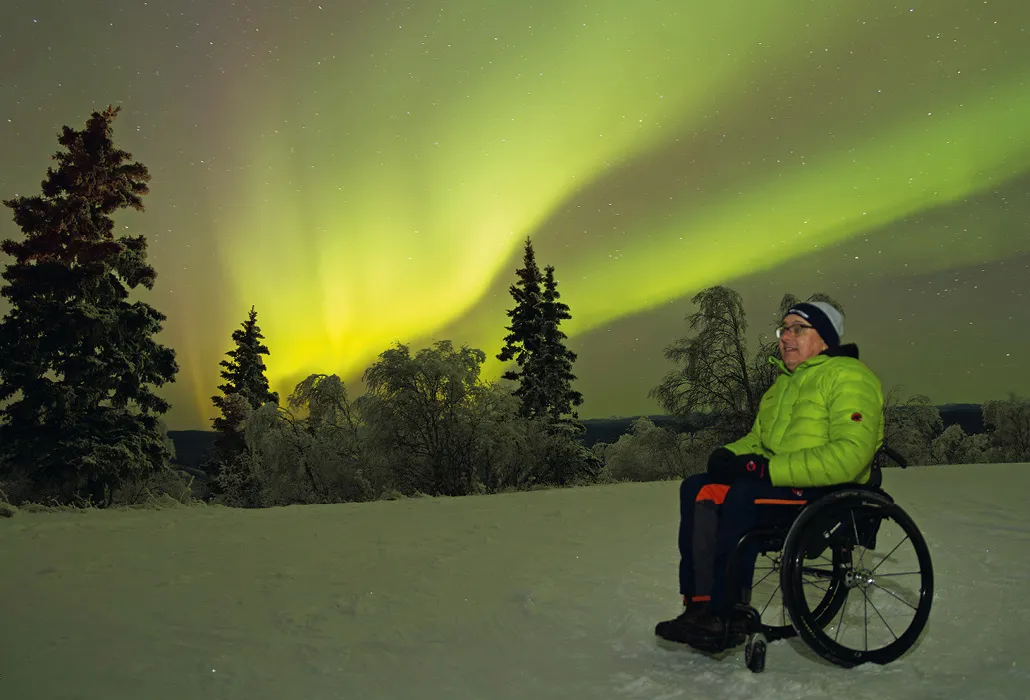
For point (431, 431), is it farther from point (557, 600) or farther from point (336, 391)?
point (557, 600)

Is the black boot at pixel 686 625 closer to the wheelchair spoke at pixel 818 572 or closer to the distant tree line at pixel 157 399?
the wheelchair spoke at pixel 818 572

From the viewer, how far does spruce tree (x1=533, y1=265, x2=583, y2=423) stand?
103ft

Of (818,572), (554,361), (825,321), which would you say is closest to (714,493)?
(818,572)

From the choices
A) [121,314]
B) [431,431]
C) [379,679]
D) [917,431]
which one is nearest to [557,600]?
[379,679]

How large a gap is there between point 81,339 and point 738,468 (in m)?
18.2

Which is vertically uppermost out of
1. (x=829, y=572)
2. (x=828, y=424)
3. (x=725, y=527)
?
(x=828, y=424)

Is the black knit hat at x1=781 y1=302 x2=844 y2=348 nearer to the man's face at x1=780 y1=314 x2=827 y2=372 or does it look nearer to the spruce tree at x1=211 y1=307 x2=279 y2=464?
the man's face at x1=780 y1=314 x2=827 y2=372

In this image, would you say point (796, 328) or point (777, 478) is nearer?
point (777, 478)

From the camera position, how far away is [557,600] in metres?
4.59

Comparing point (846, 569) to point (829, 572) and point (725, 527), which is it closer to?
point (829, 572)

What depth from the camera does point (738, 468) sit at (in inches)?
136

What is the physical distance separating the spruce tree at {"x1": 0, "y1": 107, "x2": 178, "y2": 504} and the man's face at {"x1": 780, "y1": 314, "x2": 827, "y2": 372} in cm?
1719

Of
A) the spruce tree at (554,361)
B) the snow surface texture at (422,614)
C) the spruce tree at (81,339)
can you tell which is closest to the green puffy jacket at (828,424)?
the snow surface texture at (422,614)

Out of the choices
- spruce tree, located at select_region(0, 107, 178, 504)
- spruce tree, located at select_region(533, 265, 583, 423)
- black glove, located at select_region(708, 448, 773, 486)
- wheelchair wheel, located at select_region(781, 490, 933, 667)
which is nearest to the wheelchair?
wheelchair wheel, located at select_region(781, 490, 933, 667)
